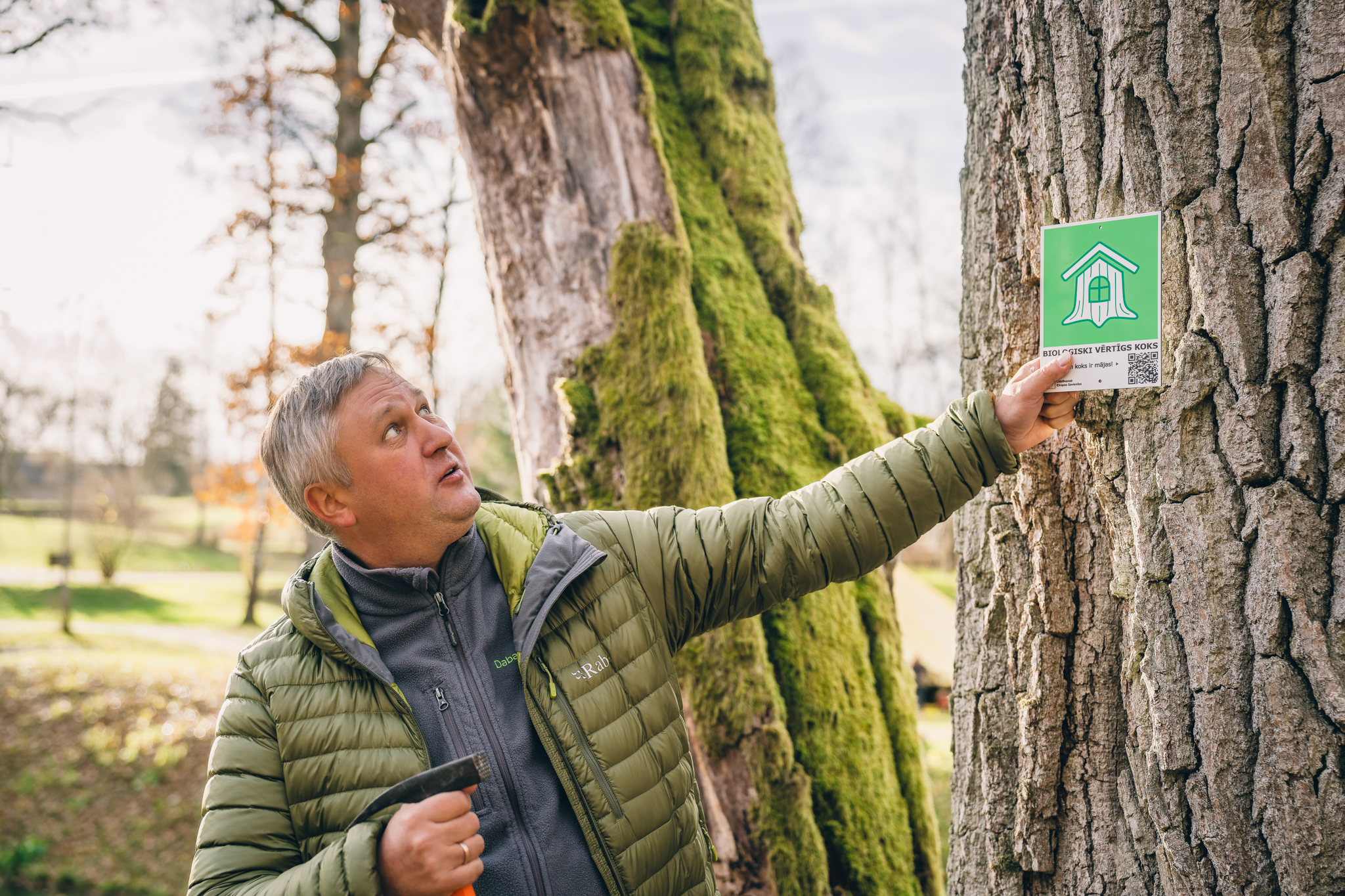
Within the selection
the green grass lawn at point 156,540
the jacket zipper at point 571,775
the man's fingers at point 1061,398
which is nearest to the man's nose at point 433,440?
the jacket zipper at point 571,775

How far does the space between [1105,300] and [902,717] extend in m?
1.98

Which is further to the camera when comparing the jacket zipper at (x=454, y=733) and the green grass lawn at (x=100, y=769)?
the green grass lawn at (x=100, y=769)

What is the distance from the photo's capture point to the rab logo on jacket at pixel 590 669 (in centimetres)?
155

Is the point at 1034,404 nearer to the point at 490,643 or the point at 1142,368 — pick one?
the point at 1142,368

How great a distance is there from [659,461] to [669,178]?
1248 mm

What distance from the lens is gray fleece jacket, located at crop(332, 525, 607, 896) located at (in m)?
1.47

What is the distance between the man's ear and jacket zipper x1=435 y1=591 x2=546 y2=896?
36cm

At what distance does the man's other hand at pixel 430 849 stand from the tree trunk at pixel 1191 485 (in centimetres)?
121

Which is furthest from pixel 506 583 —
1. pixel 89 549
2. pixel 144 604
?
pixel 89 549

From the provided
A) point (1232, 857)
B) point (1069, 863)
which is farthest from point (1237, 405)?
point (1069, 863)

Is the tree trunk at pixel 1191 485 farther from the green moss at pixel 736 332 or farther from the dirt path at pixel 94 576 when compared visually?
the dirt path at pixel 94 576

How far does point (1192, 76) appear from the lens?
1.30 m

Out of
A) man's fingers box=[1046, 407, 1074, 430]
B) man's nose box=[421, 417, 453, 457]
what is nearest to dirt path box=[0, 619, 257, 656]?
man's nose box=[421, 417, 453, 457]

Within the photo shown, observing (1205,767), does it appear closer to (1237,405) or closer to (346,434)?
(1237,405)
